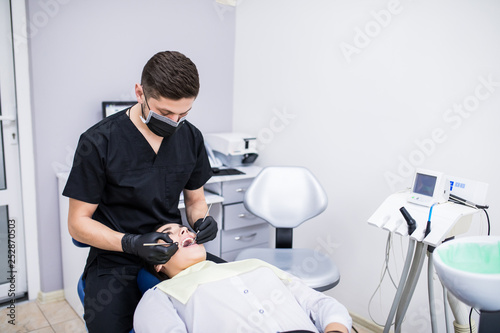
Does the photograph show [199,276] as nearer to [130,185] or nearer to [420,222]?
[130,185]

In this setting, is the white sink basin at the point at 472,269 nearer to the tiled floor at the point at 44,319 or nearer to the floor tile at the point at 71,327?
the tiled floor at the point at 44,319

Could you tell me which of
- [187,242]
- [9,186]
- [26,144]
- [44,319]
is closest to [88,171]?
[187,242]

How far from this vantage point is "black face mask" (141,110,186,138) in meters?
1.46

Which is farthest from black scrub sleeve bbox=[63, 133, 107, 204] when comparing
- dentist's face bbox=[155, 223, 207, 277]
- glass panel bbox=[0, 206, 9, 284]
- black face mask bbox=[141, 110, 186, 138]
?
glass panel bbox=[0, 206, 9, 284]

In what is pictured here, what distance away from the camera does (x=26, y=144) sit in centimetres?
239

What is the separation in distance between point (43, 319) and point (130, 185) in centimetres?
140

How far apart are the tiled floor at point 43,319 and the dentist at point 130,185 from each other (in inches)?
38.3

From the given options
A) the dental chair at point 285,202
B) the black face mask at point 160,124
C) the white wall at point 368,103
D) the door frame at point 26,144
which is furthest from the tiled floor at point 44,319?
the black face mask at point 160,124

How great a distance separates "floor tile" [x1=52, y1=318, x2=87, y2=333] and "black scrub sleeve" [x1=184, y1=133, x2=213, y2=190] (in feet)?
3.79

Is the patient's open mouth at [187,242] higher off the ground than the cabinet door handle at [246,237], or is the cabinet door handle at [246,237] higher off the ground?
the patient's open mouth at [187,242]

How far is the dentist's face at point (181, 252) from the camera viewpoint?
1.58 m

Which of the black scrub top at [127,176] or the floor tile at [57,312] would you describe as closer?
the black scrub top at [127,176]

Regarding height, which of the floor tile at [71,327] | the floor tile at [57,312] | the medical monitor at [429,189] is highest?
the medical monitor at [429,189]

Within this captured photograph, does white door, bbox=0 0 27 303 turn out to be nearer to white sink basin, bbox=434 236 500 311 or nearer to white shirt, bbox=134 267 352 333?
white shirt, bbox=134 267 352 333
